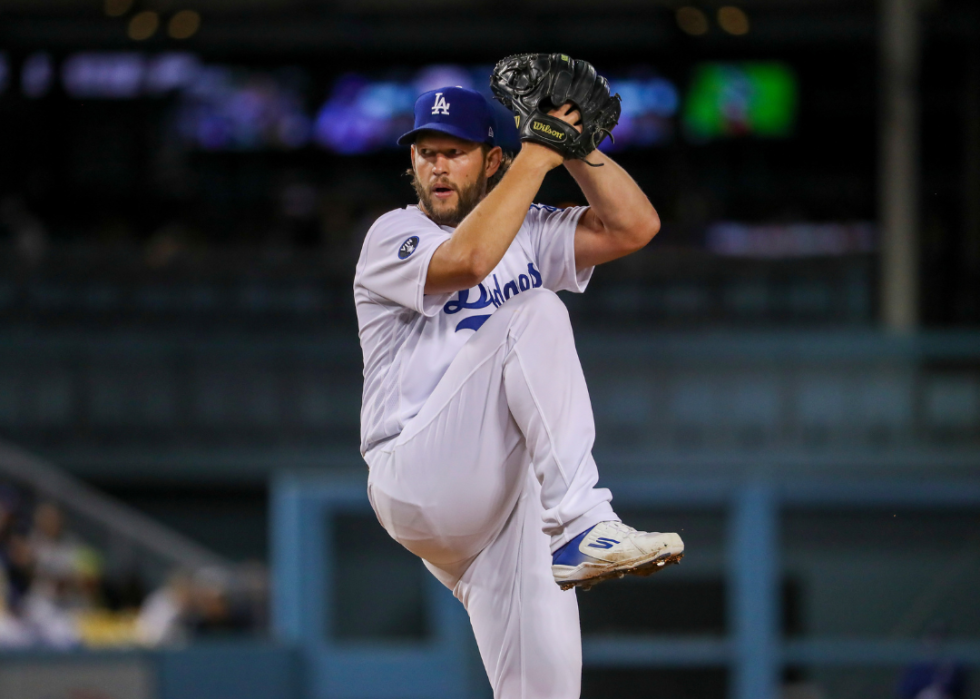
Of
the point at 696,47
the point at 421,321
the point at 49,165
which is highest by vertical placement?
the point at 696,47

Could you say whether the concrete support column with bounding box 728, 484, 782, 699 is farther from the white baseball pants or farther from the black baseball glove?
the black baseball glove

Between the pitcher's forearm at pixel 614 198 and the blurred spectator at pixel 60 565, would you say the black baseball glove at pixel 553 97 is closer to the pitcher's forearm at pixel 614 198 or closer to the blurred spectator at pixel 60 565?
the pitcher's forearm at pixel 614 198

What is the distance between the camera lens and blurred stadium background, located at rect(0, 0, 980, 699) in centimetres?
564

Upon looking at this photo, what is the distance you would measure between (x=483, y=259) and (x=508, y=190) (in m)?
0.15

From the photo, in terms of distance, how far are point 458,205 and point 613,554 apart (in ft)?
2.76

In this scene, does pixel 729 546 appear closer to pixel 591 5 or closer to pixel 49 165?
pixel 591 5

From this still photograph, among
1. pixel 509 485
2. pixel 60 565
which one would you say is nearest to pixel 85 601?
pixel 60 565

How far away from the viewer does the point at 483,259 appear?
7.70 feet

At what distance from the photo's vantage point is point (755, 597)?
5.40 metres

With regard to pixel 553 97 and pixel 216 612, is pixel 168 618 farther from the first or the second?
pixel 553 97

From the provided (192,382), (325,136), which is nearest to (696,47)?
(325,136)

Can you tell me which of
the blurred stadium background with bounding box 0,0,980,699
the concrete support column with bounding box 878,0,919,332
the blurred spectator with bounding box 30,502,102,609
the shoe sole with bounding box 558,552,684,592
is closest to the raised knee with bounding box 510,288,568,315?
the shoe sole with bounding box 558,552,684,592

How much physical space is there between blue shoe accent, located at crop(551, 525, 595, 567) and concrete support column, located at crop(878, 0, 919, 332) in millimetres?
8436

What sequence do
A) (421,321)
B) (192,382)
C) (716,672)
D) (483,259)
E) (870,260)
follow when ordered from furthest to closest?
1. (870,260)
2. (192,382)
3. (716,672)
4. (421,321)
5. (483,259)
